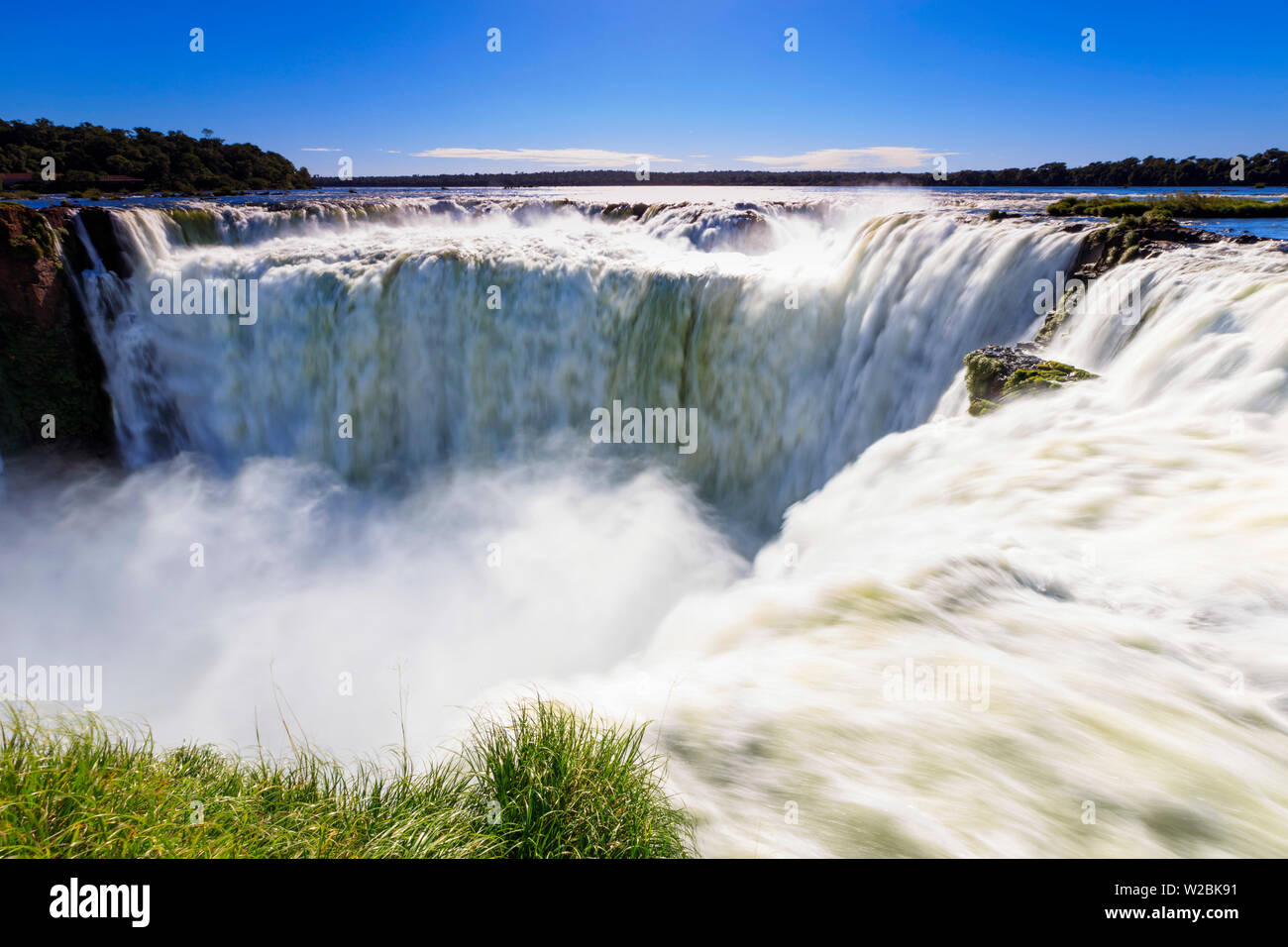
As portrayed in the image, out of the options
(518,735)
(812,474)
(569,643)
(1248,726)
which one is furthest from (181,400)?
(1248,726)

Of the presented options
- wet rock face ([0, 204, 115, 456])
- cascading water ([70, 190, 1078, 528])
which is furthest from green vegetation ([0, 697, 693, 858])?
wet rock face ([0, 204, 115, 456])

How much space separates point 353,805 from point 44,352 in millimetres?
19133

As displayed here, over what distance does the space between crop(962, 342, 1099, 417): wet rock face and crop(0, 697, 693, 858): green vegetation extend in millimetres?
7068

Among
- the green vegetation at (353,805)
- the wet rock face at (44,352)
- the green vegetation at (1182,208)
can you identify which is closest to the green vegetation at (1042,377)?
the green vegetation at (353,805)

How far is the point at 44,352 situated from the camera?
15891 millimetres

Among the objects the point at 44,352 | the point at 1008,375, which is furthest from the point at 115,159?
the point at 1008,375

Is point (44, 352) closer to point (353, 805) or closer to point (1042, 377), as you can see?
point (353, 805)

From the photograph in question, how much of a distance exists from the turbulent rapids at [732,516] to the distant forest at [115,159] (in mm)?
16563

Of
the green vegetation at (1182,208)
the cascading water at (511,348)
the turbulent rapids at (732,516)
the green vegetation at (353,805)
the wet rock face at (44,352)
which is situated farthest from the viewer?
the wet rock face at (44,352)

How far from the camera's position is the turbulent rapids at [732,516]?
3.67 m

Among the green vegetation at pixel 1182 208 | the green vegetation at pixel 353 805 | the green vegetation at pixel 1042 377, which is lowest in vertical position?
the green vegetation at pixel 353 805

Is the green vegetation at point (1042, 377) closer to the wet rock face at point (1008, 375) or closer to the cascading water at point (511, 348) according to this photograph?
the wet rock face at point (1008, 375)

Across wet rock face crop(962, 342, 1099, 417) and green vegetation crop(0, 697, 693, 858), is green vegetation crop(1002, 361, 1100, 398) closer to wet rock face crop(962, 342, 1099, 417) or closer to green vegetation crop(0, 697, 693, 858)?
wet rock face crop(962, 342, 1099, 417)

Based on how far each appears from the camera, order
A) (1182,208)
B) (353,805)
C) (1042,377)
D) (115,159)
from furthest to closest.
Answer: (115,159), (1182,208), (1042,377), (353,805)
